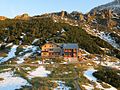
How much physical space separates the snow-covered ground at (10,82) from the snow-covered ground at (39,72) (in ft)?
17.6

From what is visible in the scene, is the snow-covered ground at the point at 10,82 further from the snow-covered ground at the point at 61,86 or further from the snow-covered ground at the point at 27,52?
Result: the snow-covered ground at the point at 27,52

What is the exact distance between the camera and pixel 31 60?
118125mm

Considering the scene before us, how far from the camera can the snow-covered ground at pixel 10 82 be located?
8807 centimetres

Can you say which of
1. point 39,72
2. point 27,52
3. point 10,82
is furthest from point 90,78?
point 27,52

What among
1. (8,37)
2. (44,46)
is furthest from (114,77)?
(8,37)

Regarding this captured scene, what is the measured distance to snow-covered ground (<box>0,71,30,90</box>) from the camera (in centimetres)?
8807

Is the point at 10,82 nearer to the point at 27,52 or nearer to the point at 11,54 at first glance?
the point at 11,54

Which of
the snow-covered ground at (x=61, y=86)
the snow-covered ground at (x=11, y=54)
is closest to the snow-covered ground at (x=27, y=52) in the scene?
the snow-covered ground at (x=11, y=54)

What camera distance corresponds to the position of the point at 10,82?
301 ft

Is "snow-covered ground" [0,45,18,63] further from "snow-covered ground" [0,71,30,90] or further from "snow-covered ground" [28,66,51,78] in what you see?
"snow-covered ground" [0,71,30,90]

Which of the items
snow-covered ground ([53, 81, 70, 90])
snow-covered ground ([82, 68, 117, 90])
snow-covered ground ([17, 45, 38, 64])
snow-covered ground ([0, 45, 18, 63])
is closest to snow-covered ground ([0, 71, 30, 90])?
snow-covered ground ([53, 81, 70, 90])

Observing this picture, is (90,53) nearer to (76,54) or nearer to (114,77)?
(76,54)

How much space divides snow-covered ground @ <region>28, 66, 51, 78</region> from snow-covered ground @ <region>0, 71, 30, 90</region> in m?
5.36

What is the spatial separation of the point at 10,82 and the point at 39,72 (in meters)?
14.2
